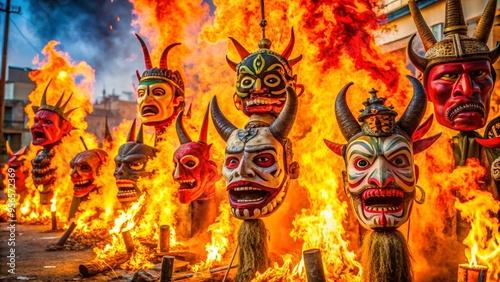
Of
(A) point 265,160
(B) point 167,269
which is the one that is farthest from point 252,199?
(B) point 167,269

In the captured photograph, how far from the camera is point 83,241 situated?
10.3 metres

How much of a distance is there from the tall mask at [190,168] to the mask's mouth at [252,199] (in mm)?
2336

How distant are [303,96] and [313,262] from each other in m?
4.27

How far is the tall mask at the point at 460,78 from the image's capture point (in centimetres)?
578

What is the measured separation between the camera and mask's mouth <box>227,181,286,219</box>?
5.75 m

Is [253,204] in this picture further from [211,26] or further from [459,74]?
[211,26]

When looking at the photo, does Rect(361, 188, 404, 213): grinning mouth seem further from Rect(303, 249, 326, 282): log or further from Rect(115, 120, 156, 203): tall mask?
Rect(115, 120, 156, 203): tall mask

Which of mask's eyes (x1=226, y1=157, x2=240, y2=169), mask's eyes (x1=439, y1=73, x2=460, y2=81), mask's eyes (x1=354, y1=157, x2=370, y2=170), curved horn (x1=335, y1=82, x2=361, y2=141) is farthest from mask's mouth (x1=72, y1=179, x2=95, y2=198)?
mask's eyes (x1=439, y1=73, x2=460, y2=81)

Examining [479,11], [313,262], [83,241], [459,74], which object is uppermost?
[479,11]

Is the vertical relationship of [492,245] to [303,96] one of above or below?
below

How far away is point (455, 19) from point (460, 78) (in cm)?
107

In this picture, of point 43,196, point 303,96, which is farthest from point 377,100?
point 43,196

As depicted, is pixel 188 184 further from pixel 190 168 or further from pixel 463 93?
pixel 463 93

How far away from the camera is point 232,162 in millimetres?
5980
